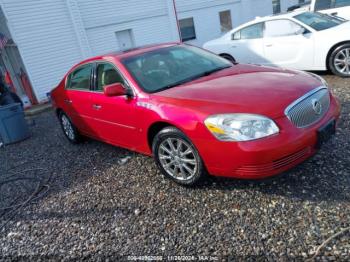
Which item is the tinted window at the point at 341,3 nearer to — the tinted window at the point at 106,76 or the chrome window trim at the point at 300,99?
the chrome window trim at the point at 300,99

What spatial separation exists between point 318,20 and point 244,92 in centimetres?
503

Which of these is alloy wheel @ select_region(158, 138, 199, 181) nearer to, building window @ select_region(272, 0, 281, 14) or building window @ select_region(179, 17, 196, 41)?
building window @ select_region(179, 17, 196, 41)

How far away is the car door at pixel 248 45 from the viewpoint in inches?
298

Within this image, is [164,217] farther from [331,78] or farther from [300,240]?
[331,78]

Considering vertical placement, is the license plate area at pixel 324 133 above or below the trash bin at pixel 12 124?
above

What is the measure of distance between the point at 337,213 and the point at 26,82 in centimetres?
1061

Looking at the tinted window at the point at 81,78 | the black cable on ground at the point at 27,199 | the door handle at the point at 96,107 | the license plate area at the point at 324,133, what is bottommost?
the black cable on ground at the point at 27,199

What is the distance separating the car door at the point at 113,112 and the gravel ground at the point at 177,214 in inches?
17.8

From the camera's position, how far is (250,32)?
25.7 feet

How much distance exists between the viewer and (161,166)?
3715 mm

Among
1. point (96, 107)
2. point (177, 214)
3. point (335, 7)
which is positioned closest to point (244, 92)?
point (177, 214)

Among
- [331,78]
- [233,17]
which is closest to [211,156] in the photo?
Answer: [331,78]

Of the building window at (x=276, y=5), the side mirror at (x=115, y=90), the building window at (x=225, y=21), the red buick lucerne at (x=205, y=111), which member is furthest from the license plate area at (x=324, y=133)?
the building window at (x=276, y=5)

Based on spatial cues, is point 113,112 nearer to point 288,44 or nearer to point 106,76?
point 106,76
